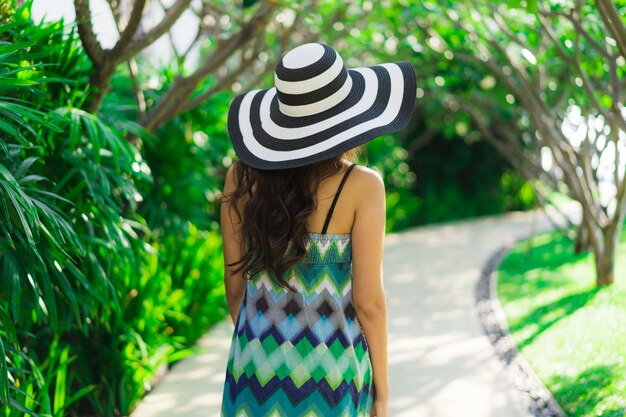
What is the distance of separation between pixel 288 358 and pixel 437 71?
Answer: 231 inches

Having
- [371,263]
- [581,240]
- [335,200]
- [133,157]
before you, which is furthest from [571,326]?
[335,200]

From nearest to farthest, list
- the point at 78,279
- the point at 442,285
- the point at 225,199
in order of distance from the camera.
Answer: the point at 225,199 → the point at 78,279 → the point at 442,285

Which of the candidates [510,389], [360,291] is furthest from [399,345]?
[360,291]

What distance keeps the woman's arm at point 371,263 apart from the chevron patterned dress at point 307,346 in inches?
1.8

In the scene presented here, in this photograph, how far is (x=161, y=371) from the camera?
4.64 m

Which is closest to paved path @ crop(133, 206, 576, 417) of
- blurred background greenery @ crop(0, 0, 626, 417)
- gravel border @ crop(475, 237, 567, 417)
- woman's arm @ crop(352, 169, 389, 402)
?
gravel border @ crop(475, 237, 567, 417)

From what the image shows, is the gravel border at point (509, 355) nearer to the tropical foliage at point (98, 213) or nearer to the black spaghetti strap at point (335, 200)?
the tropical foliage at point (98, 213)

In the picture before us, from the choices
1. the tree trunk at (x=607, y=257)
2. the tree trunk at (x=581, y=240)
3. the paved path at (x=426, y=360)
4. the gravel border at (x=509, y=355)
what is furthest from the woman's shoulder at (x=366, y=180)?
the tree trunk at (x=581, y=240)

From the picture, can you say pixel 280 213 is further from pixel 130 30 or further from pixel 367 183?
pixel 130 30

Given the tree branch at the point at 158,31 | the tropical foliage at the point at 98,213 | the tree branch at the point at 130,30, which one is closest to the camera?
the tropical foliage at the point at 98,213

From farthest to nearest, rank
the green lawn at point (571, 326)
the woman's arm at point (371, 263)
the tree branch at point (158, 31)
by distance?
the green lawn at point (571, 326), the tree branch at point (158, 31), the woman's arm at point (371, 263)

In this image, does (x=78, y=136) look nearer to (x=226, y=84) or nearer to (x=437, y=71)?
(x=226, y=84)

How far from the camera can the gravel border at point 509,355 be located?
405 centimetres

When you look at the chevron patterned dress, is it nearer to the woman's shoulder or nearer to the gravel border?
the woman's shoulder
